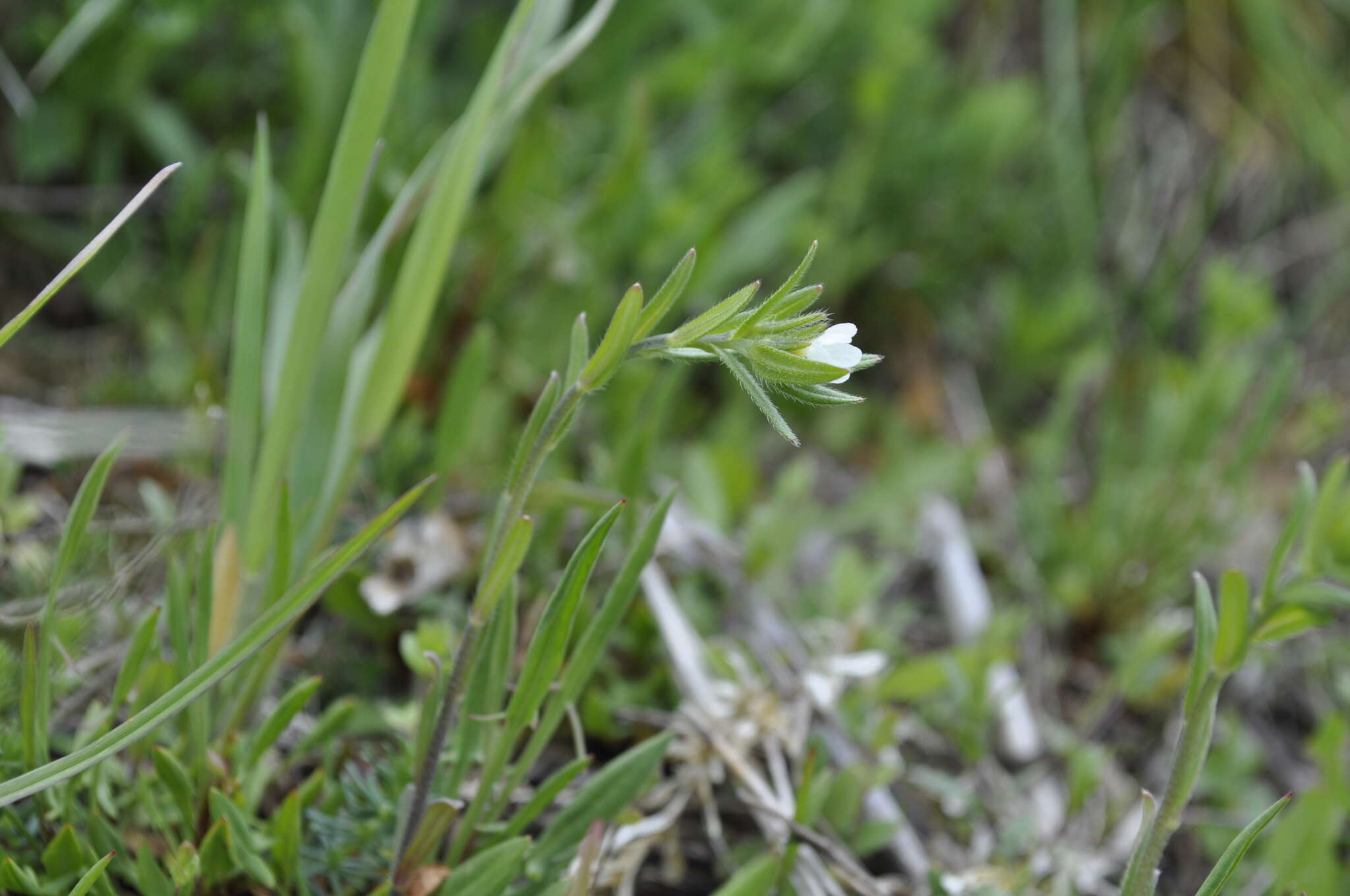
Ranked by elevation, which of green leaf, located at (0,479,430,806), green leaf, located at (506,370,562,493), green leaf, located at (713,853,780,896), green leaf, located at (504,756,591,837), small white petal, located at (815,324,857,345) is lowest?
green leaf, located at (713,853,780,896)

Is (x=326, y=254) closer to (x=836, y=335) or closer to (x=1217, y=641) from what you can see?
(x=836, y=335)

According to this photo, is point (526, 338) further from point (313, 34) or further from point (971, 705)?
point (971, 705)

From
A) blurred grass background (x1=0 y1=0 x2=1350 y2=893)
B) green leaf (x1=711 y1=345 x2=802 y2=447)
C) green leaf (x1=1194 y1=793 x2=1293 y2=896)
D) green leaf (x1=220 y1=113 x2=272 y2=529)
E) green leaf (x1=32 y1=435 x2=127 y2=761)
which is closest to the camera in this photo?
green leaf (x1=711 y1=345 x2=802 y2=447)

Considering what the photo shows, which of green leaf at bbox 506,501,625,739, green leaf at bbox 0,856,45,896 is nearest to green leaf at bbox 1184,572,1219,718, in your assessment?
green leaf at bbox 506,501,625,739

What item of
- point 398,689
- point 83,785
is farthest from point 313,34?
point 83,785

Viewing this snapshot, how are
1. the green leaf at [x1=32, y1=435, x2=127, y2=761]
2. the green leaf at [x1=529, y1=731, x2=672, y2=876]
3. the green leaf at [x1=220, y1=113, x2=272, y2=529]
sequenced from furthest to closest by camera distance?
1. the green leaf at [x1=220, y1=113, x2=272, y2=529]
2. the green leaf at [x1=529, y1=731, x2=672, y2=876]
3. the green leaf at [x1=32, y1=435, x2=127, y2=761]

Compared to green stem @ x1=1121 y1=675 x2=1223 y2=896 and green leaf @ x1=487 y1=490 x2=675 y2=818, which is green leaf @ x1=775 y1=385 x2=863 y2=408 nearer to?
green leaf @ x1=487 y1=490 x2=675 y2=818

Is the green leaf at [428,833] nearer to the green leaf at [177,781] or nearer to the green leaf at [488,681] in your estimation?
the green leaf at [488,681]
